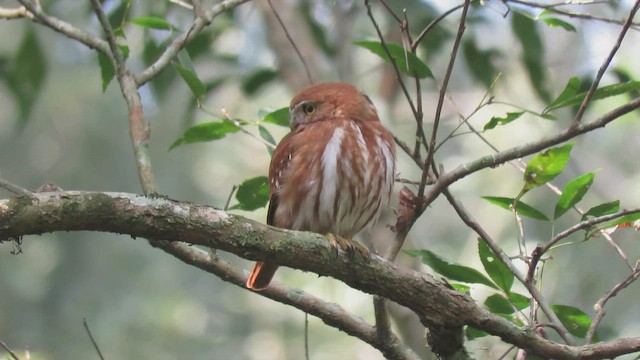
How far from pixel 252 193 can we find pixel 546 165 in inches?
45.2

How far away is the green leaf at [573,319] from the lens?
2971mm

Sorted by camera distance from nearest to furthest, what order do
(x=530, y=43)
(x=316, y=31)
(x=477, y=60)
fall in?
(x=530, y=43) < (x=477, y=60) < (x=316, y=31)

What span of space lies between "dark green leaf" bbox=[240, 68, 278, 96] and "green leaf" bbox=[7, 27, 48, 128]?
1.12 m

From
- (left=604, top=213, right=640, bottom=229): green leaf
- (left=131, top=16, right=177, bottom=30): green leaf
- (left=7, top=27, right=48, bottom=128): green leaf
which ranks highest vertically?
(left=7, top=27, right=48, bottom=128): green leaf

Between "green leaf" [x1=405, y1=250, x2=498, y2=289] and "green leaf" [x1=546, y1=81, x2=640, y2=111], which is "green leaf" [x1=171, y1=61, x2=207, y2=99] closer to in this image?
"green leaf" [x1=405, y1=250, x2=498, y2=289]

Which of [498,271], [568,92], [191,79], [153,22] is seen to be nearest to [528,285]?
[498,271]

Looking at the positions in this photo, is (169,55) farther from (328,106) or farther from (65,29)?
(328,106)

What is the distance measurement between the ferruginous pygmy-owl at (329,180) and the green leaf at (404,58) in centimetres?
44

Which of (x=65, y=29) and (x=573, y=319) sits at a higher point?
(x=65, y=29)

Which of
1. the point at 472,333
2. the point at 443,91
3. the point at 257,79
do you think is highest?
the point at 257,79

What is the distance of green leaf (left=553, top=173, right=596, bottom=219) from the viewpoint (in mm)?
2805

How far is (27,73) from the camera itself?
4.49 m

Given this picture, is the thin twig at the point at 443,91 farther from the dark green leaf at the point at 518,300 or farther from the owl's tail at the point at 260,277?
the owl's tail at the point at 260,277

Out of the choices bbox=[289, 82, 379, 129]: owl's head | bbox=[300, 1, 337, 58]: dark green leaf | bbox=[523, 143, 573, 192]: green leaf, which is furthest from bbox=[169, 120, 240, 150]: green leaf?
bbox=[300, 1, 337, 58]: dark green leaf
